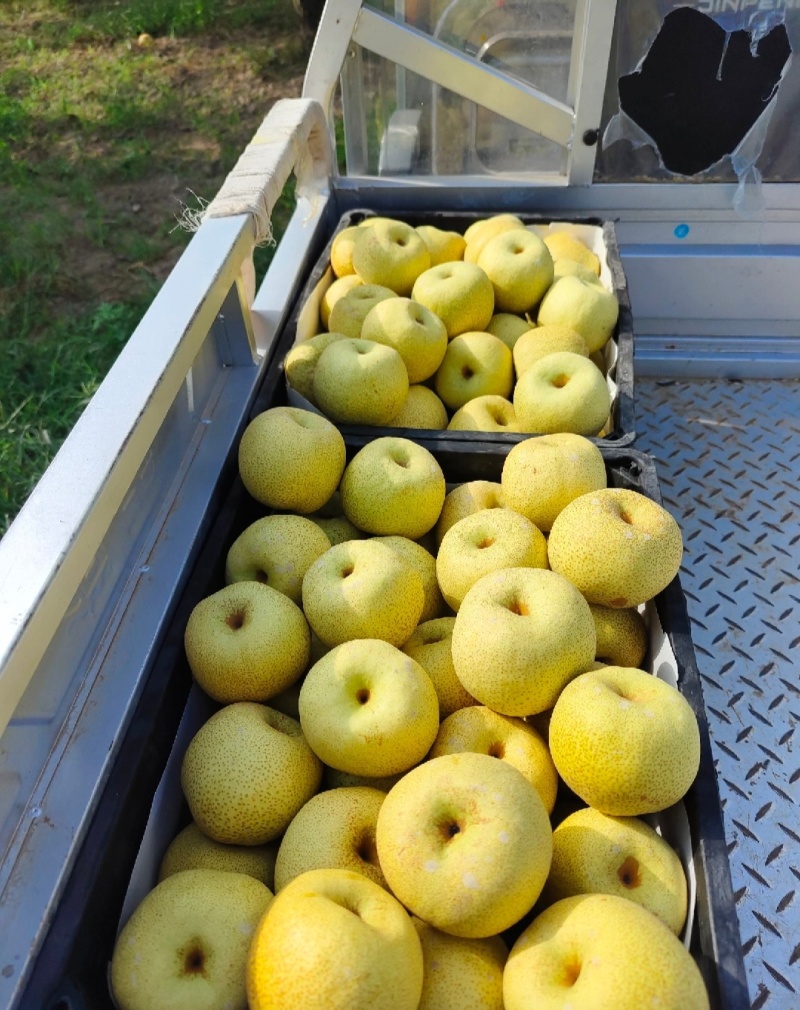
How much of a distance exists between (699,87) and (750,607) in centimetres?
169

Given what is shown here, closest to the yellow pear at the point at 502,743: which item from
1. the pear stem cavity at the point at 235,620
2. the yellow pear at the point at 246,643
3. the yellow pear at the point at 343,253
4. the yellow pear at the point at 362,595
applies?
the yellow pear at the point at 362,595

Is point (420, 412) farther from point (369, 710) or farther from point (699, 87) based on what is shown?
point (699, 87)

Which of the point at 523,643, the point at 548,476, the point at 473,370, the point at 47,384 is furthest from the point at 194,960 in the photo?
the point at 47,384

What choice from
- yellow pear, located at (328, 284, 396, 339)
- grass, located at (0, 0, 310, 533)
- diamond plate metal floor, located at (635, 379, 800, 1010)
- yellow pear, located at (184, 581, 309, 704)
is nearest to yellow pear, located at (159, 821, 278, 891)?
yellow pear, located at (184, 581, 309, 704)

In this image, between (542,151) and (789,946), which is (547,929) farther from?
(542,151)

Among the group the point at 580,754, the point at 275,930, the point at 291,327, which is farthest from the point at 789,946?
the point at 291,327

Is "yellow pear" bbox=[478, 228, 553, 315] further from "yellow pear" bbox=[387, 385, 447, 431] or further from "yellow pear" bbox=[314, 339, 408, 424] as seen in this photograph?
"yellow pear" bbox=[314, 339, 408, 424]

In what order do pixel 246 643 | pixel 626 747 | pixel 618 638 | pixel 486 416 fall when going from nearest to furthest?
pixel 626 747 → pixel 246 643 → pixel 618 638 → pixel 486 416

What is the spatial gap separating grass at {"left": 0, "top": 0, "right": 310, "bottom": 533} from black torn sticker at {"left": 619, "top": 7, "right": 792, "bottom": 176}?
9.08ft

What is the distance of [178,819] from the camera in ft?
5.03

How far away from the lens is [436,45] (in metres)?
2.66

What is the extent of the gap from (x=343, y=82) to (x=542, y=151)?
2.48 feet

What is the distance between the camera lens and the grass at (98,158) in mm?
4191

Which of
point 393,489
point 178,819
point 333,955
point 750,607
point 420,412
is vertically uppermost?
point 333,955
